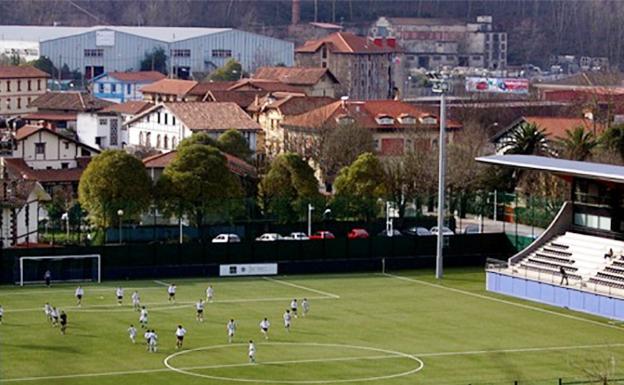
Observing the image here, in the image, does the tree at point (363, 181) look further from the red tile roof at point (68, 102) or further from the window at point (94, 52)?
the window at point (94, 52)

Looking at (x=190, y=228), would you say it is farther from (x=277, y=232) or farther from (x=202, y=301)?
(x=202, y=301)

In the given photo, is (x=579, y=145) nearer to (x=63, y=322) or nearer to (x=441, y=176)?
(x=441, y=176)

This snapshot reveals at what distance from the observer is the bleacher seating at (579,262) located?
6600cm

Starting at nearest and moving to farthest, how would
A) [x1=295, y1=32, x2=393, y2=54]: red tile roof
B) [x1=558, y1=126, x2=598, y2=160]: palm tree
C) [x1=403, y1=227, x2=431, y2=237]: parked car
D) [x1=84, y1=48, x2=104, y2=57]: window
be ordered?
1. [x1=403, y1=227, x2=431, y2=237]: parked car
2. [x1=558, y1=126, x2=598, y2=160]: palm tree
3. [x1=295, y1=32, x2=393, y2=54]: red tile roof
4. [x1=84, y1=48, x2=104, y2=57]: window

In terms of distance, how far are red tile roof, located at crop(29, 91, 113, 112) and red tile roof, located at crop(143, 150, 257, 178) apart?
1407 inches

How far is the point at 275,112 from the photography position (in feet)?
392

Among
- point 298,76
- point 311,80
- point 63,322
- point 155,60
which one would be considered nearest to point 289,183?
point 63,322

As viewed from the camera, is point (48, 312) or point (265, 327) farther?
point (48, 312)

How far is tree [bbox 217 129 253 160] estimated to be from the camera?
9800 centimetres

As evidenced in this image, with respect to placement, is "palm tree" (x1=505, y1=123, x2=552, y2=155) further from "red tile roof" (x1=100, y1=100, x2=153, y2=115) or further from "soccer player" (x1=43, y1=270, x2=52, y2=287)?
"red tile roof" (x1=100, y1=100, x2=153, y2=115)

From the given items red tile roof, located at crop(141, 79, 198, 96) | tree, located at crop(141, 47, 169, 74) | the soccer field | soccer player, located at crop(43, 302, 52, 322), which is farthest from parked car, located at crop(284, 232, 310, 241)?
tree, located at crop(141, 47, 169, 74)

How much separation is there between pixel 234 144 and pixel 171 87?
43246 mm

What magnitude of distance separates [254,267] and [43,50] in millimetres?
106091

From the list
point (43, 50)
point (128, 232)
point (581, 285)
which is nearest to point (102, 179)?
point (128, 232)
